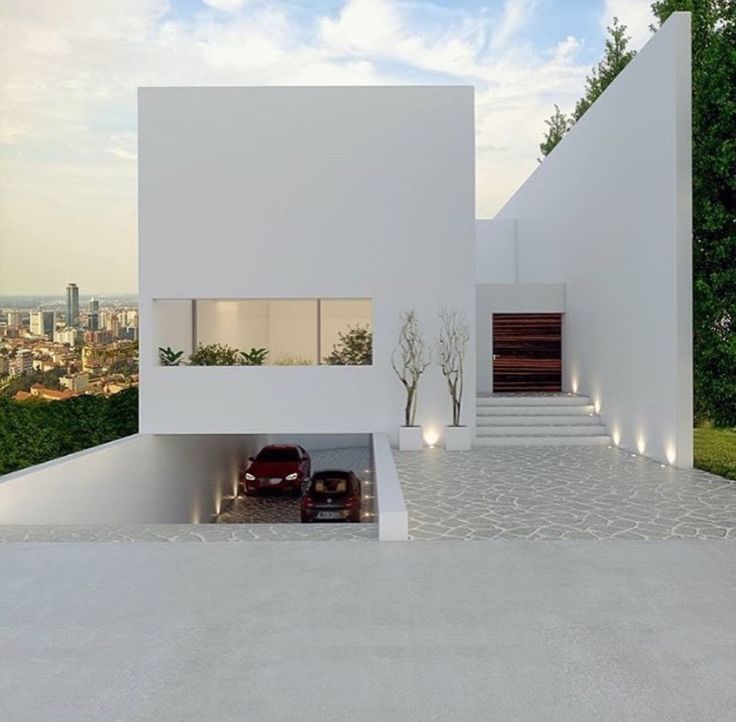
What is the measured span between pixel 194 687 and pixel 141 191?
10427mm

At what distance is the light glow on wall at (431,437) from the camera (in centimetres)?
1245

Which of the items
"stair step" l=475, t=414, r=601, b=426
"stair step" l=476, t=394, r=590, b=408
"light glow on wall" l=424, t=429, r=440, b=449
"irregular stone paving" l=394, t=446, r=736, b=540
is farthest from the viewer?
"stair step" l=476, t=394, r=590, b=408

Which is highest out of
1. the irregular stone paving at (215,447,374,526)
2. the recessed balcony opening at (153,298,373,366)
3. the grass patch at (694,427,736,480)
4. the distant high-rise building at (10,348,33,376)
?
the recessed balcony opening at (153,298,373,366)

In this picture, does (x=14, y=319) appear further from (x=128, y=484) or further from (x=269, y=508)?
(x=269, y=508)

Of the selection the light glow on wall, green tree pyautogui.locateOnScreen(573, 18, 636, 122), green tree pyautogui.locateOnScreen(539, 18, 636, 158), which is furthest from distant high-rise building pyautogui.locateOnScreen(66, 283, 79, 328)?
green tree pyautogui.locateOnScreen(573, 18, 636, 122)

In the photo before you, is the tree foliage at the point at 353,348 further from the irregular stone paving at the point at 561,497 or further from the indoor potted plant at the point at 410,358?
the irregular stone paving at the point at 561,497

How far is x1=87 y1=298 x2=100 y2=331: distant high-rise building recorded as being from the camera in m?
16.3

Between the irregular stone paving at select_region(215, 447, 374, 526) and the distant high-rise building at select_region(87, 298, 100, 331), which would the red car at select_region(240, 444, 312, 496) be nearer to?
the irregular stone paving at select_region(215, 447, 374, 526)

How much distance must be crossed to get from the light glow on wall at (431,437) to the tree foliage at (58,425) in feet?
18.9

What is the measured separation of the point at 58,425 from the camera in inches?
443

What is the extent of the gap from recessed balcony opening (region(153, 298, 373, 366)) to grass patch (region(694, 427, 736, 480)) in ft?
20.4

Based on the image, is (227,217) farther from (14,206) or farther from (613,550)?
(14,206)

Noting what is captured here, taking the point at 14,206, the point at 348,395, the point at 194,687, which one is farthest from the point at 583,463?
the point at 14,206

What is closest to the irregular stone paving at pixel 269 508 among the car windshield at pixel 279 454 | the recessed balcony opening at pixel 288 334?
the car windshield at pixel 279 454
